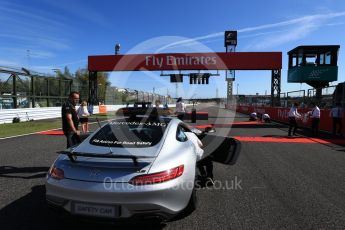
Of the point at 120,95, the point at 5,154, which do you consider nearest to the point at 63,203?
the point at 5,154

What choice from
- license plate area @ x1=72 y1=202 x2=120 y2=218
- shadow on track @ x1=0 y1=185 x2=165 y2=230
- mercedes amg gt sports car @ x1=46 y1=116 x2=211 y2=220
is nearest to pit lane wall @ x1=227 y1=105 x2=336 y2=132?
mercedes amg gt sports car @ x1=46 y1=116 x2=211 y2=220

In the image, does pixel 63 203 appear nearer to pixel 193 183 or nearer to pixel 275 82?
pixel 193 183

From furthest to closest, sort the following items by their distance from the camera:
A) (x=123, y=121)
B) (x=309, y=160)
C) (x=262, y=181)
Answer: (x=309, y=160) < (x=262, y=181) < (x=123, y=121)

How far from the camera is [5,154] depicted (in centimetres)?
928

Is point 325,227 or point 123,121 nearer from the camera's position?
point 325,227

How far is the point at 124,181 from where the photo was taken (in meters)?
3.58

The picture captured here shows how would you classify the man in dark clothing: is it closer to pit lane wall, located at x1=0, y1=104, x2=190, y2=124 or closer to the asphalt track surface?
the asphalt track surface

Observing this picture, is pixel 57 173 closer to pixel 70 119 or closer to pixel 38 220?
pixel 38 220

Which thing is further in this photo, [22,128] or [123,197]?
[22,128]

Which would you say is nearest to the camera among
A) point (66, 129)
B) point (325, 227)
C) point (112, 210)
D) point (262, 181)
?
point (112, 210)

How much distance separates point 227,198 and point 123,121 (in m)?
2.03

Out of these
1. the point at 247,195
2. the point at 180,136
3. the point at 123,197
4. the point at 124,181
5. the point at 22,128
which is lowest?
the point at 22,128

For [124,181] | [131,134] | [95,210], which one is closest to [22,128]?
[131,134]

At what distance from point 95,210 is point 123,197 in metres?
0.34
